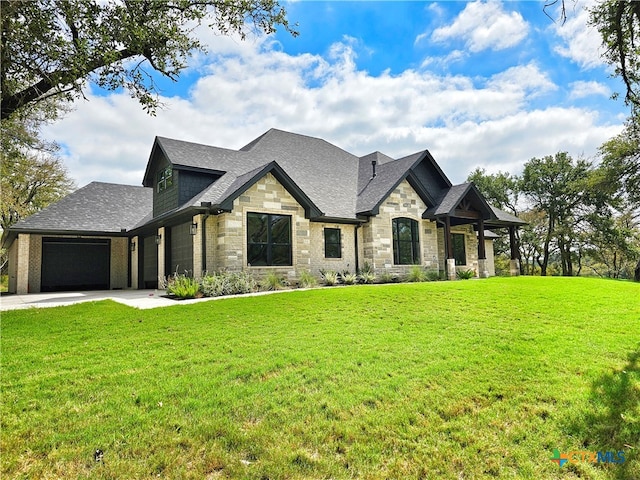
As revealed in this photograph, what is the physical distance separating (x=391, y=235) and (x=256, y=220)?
23.2ft

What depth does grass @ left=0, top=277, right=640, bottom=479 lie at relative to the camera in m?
3.18

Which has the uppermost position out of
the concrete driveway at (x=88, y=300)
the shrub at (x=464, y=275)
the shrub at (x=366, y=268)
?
the shrub at (x=366, y=268)

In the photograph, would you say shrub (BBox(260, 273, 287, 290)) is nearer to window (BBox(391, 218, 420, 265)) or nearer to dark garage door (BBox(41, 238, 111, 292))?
window (BBox(391, 218, 420, 265))

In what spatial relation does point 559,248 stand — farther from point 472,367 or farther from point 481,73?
point 472,367

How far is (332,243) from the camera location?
1766cm

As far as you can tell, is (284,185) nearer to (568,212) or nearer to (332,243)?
(332,243)

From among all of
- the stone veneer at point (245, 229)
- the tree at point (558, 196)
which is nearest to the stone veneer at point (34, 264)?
the stone veneer at point (245, 229)

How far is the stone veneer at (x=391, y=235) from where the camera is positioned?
59.2ft

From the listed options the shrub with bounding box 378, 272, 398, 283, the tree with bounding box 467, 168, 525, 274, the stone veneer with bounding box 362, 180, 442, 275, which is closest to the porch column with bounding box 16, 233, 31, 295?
the stone veneer with bounding box 362, 180, 442, 275

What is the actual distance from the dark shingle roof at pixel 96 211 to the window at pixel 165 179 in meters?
3.56

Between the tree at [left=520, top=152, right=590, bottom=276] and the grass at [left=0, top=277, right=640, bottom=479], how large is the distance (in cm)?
2907

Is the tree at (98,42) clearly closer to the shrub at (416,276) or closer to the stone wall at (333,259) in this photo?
the stone wall at (333,259)

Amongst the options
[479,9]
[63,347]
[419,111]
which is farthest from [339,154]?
[63,347]

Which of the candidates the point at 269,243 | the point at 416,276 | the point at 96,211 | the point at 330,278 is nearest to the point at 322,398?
the point at 269,243
